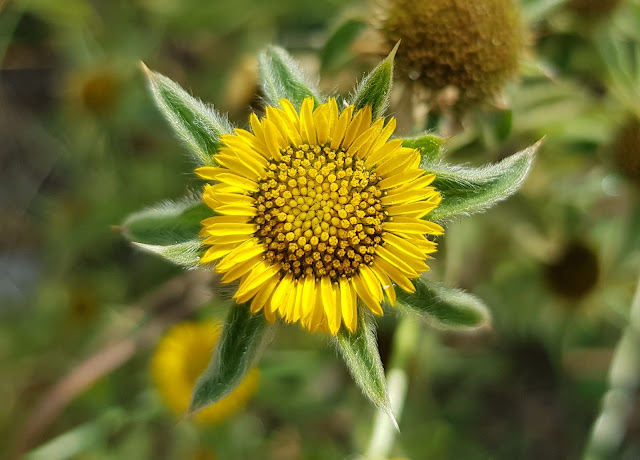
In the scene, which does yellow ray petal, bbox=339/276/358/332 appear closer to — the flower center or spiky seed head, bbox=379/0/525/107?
the flower center

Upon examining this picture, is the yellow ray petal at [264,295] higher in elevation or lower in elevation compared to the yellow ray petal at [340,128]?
lower

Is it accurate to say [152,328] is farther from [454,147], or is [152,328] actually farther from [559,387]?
[559,387]

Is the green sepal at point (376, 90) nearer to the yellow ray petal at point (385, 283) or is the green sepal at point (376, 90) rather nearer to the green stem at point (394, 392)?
the yellow ray petal at point (385, 283)

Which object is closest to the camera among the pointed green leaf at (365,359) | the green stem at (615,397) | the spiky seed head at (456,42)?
the pointed green leaf at (365,359)

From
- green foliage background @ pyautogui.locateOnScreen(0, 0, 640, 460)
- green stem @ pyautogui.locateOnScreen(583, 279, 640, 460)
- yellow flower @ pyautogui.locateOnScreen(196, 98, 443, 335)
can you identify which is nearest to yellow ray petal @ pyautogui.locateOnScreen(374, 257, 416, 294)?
yellow flower @ pyautogui.locateOnScreen(196, 98, 443, 335)

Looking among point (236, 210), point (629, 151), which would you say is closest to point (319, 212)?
point (236, 210)

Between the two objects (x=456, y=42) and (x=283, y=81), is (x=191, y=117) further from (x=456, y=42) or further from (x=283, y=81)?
(x=456, y=42)

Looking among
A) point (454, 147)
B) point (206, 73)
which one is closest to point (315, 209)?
point (454, 147)

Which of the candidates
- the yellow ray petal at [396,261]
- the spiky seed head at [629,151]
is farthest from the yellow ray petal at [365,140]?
the spiky seed head at [629,151]
